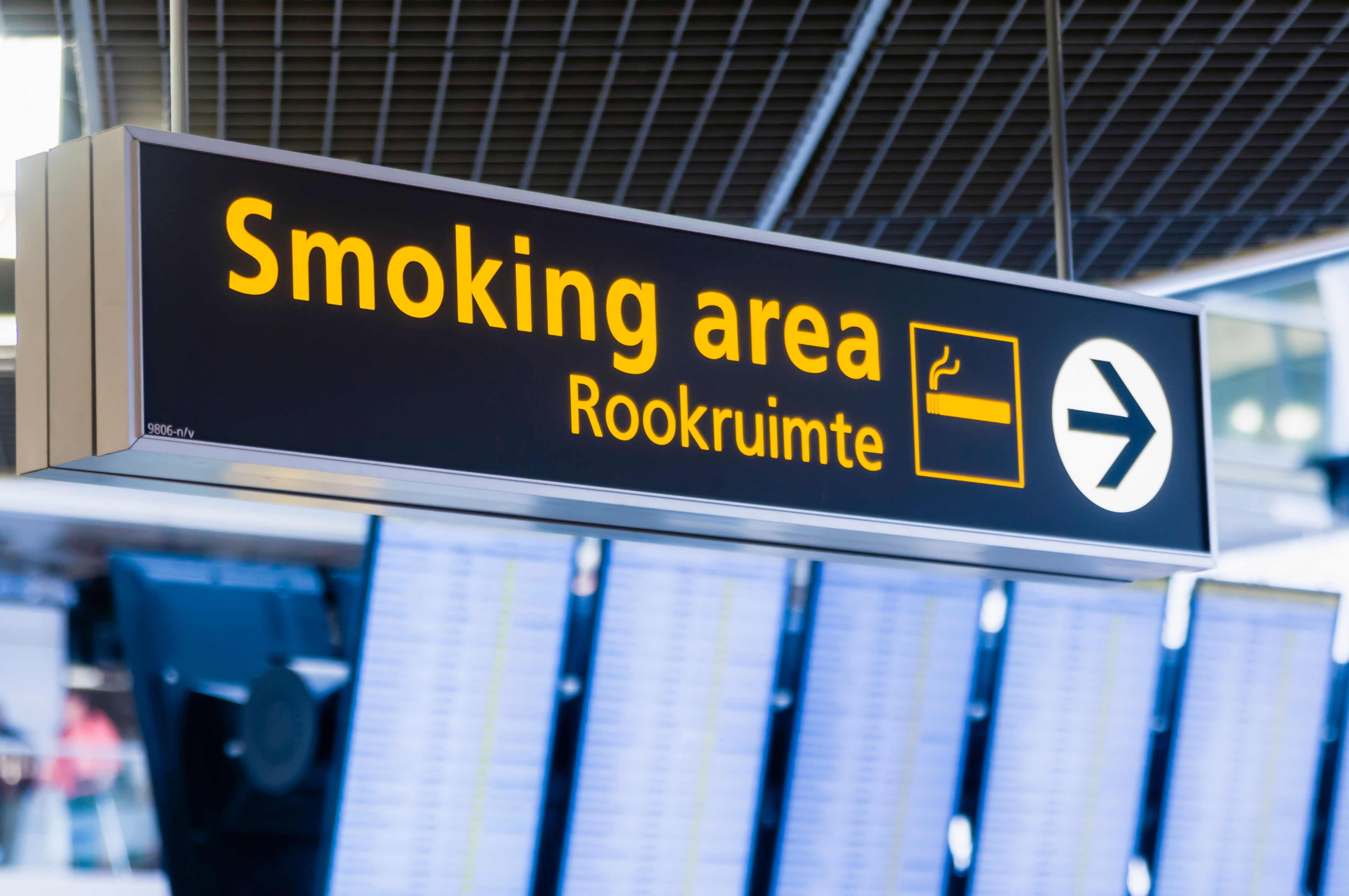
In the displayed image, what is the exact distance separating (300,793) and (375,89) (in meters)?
2.74

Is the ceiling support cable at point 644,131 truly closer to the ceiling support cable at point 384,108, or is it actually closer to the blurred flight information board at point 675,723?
the ceiling support cable at point 384,108

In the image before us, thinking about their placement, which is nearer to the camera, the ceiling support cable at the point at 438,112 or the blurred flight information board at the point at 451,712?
the ceiling support cable at the point at 438,112

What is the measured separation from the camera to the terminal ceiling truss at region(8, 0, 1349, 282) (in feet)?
9.03

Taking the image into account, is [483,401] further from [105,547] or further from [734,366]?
[105,547]

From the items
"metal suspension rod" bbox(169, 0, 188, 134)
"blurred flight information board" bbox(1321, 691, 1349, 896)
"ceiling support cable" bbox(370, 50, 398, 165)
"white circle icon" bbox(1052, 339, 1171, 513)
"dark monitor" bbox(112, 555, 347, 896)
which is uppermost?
"ceiling support cable" bbox(370, 50, 398, 165)

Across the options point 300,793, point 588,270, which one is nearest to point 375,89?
point 588,270

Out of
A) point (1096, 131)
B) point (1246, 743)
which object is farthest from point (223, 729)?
point (1246, 743)

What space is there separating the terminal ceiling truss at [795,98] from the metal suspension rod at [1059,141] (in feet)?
0.66

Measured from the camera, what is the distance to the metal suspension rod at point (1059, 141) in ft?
7.88

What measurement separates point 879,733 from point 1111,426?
2981 mm

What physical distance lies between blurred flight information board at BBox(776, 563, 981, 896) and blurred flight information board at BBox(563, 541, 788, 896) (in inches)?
8.9

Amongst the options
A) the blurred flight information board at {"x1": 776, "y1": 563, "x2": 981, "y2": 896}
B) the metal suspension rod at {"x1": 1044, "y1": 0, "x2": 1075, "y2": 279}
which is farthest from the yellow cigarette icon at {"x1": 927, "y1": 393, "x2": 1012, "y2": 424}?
the blurred flight information board at {"x1": 776, "y1": 563, "x2": 981, "y2": 896}

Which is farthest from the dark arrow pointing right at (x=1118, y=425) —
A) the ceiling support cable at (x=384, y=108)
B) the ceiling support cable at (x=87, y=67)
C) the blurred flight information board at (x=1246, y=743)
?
the blurred flight information board at (x=1246, y=743)

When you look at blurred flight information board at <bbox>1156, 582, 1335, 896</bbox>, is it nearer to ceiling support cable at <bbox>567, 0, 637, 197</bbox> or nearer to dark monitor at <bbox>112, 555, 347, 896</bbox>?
dark monitor at <bbox>112, 555, 347, 896</bbox>
